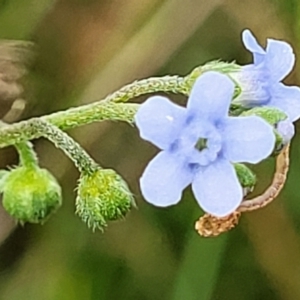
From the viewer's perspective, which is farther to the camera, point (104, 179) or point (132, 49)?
point (132, 49)

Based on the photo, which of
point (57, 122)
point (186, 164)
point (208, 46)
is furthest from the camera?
point (208, 46)

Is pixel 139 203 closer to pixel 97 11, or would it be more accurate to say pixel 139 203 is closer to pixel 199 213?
pixel 199 213

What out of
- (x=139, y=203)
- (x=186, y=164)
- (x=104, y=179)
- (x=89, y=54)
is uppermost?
(x=186, y=164)

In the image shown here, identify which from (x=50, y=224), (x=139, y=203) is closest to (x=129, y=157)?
(x=139, y=203)

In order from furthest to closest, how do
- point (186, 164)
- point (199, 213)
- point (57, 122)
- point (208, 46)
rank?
1. point (208, 46)
2. point (199, 213)
3. point (57, 122)
4. point (186, 164)

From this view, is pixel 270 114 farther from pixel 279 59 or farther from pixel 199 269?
pixel 199 269
